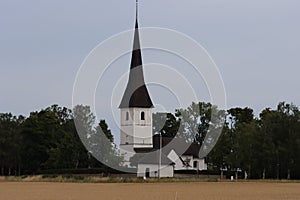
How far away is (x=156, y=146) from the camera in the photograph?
10644 cm

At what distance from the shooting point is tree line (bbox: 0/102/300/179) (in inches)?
3206

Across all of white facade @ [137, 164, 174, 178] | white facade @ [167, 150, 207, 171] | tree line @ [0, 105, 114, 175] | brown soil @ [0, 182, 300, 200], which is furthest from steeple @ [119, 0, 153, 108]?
brown soil @ [0, 182, 300, 200]

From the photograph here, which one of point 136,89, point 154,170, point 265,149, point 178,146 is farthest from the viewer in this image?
point 178,146

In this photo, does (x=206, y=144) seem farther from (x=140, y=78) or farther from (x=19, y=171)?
(x=19, y=171)

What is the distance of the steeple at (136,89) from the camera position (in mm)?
105938

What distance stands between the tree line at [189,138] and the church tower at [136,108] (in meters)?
2.95

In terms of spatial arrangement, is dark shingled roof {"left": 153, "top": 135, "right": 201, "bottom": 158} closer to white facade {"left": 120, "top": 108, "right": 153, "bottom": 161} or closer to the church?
the church

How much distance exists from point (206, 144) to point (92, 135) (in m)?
19.1

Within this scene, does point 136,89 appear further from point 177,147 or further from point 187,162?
point 187,162

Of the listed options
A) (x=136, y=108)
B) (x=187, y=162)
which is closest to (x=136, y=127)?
(x=136, y=108)

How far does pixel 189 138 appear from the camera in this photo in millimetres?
117125

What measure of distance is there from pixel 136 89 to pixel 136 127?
551 centimetres

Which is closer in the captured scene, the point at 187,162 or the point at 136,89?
the point at 187,162

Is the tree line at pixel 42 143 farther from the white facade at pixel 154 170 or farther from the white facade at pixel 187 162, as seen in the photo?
the white facade at pixel 187 162
